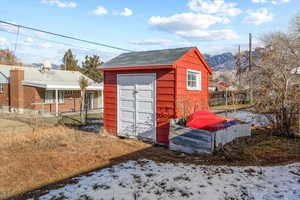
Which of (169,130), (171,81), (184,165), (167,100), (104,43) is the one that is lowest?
(184,165)

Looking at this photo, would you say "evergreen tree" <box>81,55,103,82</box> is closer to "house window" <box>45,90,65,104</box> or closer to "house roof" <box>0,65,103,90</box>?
"house roof" <box>0,65,103,90</box>

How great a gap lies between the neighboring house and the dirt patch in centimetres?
832

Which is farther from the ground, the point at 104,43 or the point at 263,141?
the point at 104,43

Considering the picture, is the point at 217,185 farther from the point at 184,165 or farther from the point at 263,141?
the point at 263,141

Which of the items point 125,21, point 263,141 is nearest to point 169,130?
point 263,141

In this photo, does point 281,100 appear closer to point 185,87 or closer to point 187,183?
point 185,87

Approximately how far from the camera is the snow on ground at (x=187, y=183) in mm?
2885

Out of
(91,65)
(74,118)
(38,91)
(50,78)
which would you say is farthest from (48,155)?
(91,65)

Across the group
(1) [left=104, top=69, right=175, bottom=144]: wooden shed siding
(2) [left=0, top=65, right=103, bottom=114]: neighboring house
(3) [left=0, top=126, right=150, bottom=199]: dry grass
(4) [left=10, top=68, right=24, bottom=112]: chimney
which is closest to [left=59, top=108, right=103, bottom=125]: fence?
(2) [left=0, top=65, right=103, bottom=114]: neighboring house

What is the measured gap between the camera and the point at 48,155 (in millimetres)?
4938

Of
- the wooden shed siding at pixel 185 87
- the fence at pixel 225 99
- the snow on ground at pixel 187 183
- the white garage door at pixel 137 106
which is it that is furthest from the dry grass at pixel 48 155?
the fence at pixel 225 99

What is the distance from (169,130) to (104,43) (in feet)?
33.0

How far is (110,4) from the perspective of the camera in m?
11.5

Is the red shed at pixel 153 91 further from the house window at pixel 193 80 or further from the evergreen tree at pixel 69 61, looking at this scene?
the evergreen tree at pixel 69 61
